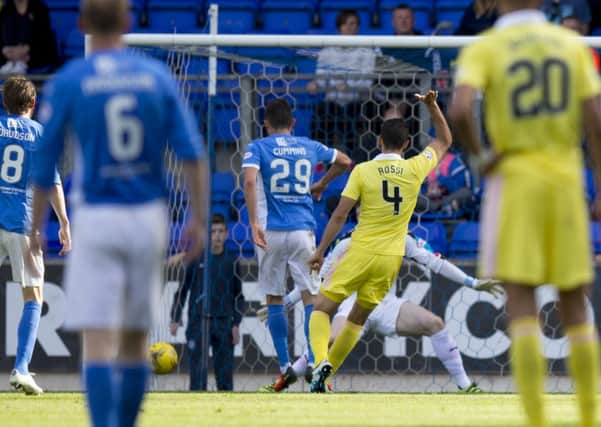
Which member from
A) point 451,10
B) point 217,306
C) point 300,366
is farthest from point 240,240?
point 451,10

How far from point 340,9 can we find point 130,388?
10.2m

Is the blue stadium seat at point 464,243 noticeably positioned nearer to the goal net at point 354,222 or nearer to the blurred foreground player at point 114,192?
the goal net at point 354,222

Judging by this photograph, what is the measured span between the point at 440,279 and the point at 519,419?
3.79m

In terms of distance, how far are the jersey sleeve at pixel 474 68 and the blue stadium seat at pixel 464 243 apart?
20.6 ft

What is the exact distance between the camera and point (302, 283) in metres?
9.92

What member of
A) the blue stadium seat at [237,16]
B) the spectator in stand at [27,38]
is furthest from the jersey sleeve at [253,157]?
the blue stadium seat at [237,16]

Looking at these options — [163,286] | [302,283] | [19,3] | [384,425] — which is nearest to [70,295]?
[384,425]

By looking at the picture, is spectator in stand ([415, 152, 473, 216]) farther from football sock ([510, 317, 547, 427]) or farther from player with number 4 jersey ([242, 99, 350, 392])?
football sock ([510, 317, 547, 427])

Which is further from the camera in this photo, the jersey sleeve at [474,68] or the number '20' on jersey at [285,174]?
the number '20' on jersey at [285,174]

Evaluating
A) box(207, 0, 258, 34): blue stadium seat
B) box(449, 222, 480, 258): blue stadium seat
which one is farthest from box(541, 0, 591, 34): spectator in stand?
box(207, 0, 258, 34): blue stadium seat

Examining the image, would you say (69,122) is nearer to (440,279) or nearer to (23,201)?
(23,201)

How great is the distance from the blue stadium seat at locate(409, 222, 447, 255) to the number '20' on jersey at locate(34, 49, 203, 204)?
659 centimetres

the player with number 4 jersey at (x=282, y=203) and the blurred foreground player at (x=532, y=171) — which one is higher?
the blurred foreground player at (x=532, y=171)

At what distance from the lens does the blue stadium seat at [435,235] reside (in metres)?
11.4
